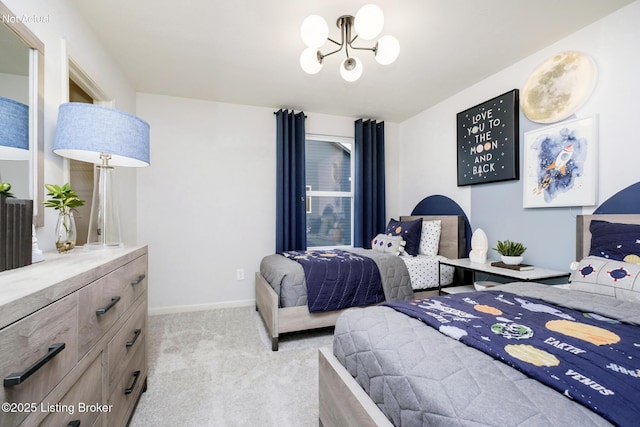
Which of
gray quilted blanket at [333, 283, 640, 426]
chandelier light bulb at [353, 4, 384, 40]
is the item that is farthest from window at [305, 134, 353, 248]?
gray quilted blanket at [333, 283, 640, 426]

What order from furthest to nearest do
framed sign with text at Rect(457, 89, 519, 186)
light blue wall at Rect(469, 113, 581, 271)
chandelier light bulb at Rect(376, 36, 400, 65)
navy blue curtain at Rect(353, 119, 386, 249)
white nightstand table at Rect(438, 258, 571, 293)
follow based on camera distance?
navy blue curtain at Rect(353, 119, 386, 249), framed sign with text at Rect(457, 89, 519, 186), light blue wall at Rect(469, 113, 581, 271), white nightstand table at Rect(438, 258, 571, 293), chandelier light bulb at Rect(376, 36, 400, 65)

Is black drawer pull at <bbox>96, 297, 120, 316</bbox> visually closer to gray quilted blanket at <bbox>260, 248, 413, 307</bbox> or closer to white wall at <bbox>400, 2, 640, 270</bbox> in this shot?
gray quilted blanket at <bbox>260, 248, 413, 307</bbox>

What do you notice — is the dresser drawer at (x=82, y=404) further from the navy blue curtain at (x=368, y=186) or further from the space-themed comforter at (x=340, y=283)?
the navy blue curtain at (x=368, y=186)

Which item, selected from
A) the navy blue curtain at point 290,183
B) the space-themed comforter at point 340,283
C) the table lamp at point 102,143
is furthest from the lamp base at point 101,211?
the navy blue curtain at point 290,183

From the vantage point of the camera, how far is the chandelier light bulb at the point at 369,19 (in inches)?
60.8

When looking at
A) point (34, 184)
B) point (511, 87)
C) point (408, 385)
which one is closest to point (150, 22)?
point (34, 184)

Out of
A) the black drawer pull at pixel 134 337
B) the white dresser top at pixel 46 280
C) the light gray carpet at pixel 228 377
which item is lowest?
the light gray carpet at pixel 228 377

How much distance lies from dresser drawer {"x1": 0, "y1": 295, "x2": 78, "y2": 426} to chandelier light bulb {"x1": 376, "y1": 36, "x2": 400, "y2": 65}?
6.58 ft

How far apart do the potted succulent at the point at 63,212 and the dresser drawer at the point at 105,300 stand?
298 mm

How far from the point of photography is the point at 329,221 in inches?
156

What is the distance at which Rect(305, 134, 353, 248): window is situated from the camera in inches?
152

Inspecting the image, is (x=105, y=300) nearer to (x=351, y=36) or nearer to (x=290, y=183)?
(x=351, y=36)

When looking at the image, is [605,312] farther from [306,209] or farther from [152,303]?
[152,303]

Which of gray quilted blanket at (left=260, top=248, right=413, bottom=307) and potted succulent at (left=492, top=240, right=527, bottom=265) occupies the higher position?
potted succulent at (left=492, top=240, right=527, bottom=265)
